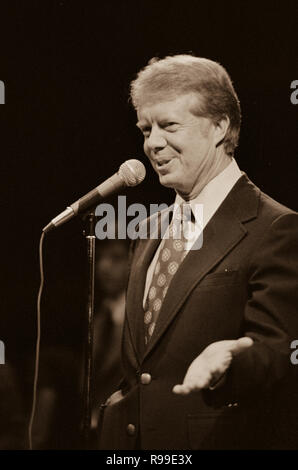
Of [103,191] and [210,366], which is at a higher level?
[103,191]

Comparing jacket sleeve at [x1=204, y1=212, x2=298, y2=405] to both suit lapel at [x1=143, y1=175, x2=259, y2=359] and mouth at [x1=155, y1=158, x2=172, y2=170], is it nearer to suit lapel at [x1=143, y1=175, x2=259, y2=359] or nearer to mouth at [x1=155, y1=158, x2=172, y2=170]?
suit lapel at [x1=143, y1=175, x2=259, y2=359]

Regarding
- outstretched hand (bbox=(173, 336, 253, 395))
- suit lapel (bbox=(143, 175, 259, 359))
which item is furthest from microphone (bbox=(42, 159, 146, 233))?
outstretched hand (bbox=(173, 336, 253, 395))

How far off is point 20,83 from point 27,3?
315mm

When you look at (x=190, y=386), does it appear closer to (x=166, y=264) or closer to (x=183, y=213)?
(x=166, y=264)

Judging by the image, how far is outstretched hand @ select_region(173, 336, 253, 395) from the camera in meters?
1.36

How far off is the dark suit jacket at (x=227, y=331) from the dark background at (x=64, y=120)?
60 cm

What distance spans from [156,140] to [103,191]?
0.97ft

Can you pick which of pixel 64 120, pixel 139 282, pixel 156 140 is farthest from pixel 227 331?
pixel 64 120

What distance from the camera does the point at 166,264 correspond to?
1.89 meters

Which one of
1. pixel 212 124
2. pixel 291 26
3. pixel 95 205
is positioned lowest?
pixel 95 205

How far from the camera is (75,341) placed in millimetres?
2578

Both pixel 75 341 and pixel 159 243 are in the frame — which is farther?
pixel 75 341
